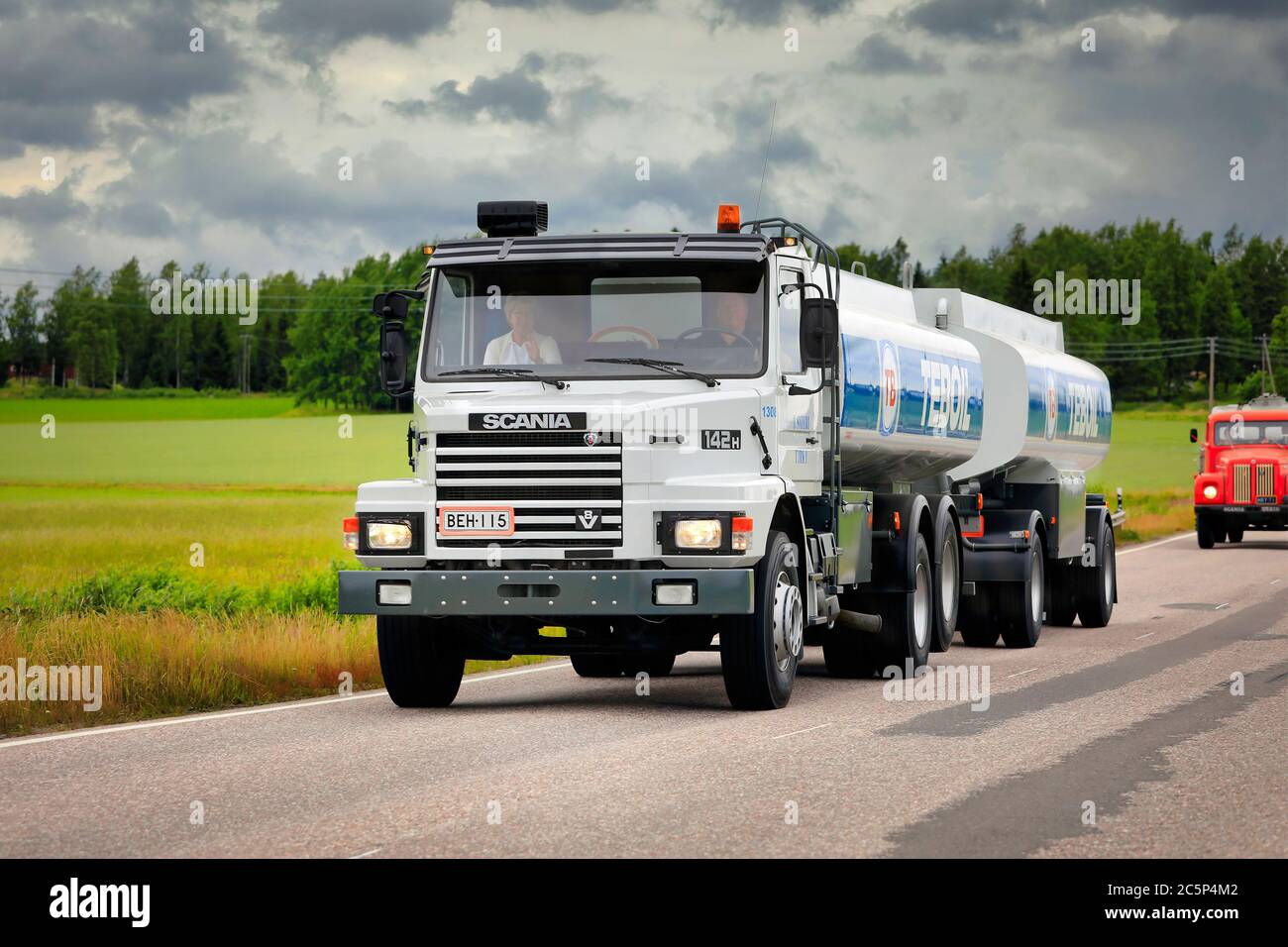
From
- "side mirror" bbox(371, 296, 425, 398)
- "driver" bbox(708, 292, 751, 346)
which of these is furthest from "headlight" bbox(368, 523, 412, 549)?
"driver" bbox(708, 292, 751, 346)

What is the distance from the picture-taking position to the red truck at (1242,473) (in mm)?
39781

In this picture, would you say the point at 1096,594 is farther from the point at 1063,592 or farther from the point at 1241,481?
the point at 1241,481

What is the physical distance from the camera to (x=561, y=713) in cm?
1291

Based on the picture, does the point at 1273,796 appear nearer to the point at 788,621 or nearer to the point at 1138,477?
the point at 788,621

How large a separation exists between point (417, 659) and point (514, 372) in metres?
2.15

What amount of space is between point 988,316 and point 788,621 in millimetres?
7968

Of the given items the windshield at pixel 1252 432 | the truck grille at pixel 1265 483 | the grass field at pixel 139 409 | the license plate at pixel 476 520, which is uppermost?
the grass field at pixel 139 409

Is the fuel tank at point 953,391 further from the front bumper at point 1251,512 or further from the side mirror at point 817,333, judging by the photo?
the front bumper at point 1251,512

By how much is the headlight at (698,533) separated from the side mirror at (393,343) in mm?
2331

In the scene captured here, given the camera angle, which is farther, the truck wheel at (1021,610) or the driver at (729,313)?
the truck wheel at (1021,610)

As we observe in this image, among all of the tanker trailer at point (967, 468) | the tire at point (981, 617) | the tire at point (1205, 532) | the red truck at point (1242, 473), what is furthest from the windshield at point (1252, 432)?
the tire at point (981, 617)

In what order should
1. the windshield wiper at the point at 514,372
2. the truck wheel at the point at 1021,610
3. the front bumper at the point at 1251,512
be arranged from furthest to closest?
the front bumper at the point at 1251,512, the truck wheel at the point at 1021,610, the windshield wiper at the point at 514,372

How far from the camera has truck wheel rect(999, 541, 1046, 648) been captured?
18844 mm
